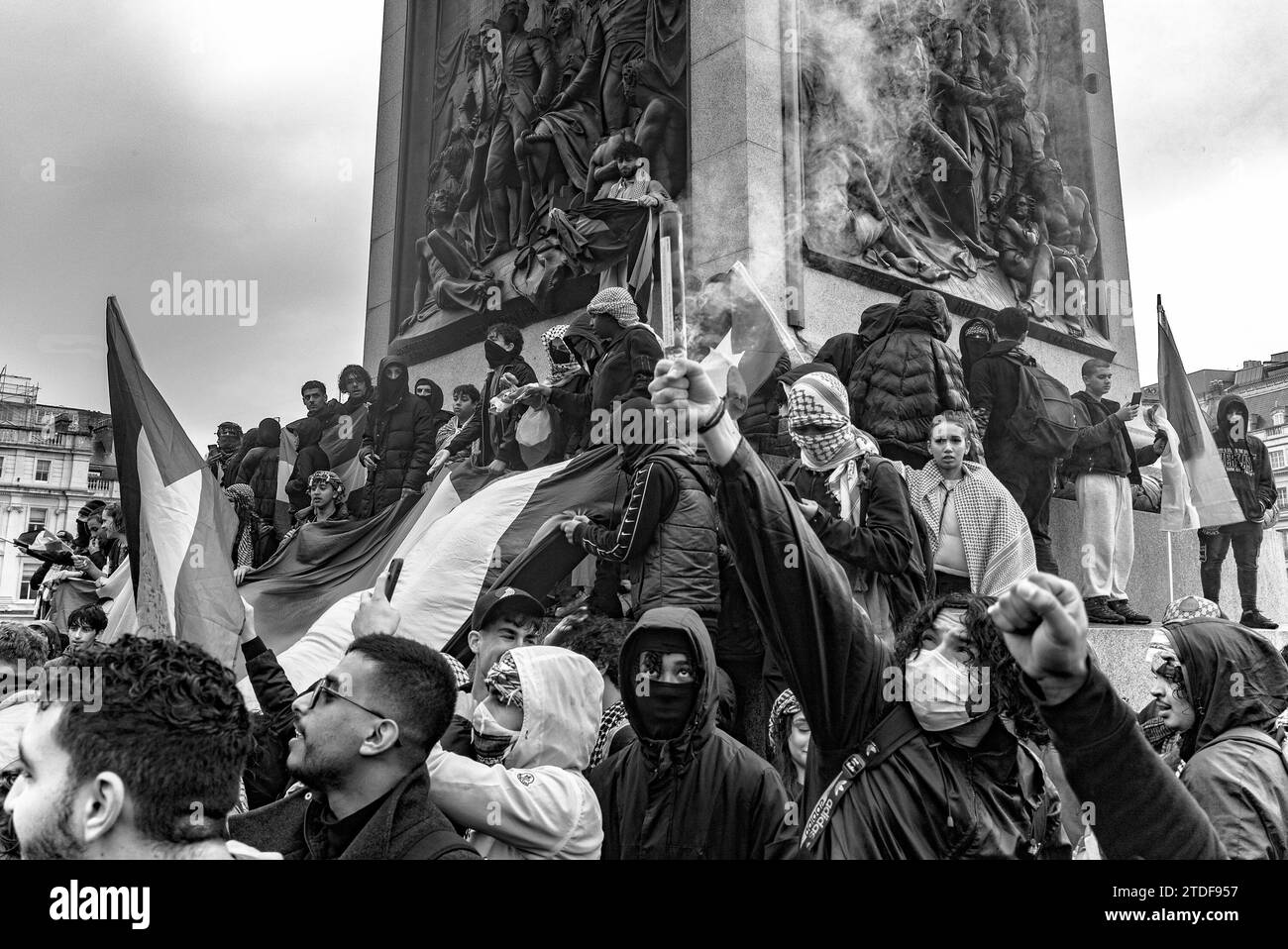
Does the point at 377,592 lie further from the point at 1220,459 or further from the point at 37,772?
the point at 1220,459

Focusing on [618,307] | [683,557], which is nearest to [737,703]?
[683,557]

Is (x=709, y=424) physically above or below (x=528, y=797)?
above

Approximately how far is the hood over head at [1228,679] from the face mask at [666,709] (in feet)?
6.35

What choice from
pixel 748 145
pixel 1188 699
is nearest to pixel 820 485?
pixel 1188 699

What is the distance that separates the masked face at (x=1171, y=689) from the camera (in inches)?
177

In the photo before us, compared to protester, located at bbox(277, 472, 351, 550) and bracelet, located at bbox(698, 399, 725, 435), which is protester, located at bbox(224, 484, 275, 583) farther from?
bracelet, located at bbox(698, 399, 725, 435)

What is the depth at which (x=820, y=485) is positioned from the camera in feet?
22.2

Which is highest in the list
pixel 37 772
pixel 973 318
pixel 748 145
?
pixel 748 145

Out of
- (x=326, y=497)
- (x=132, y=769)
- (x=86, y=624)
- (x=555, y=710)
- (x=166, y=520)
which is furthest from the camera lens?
(x=326, y=497)

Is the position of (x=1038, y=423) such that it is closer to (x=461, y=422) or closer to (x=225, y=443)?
(x=461, y=422)

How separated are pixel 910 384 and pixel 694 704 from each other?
13.1 feet

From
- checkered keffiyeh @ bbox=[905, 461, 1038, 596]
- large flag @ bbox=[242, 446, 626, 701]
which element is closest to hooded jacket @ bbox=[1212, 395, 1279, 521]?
checkered keffiyeh @ bbox=[905, 461, 1038, 596]

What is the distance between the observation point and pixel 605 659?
22.0 feet
